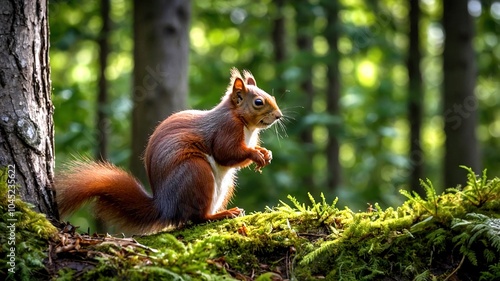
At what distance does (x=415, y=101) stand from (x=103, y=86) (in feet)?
14.3

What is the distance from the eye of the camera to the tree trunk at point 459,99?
626cm

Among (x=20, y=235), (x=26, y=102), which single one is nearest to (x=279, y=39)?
(x=26, y=102)

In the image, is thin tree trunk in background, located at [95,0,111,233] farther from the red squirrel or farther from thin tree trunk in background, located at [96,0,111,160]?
the red squirrel

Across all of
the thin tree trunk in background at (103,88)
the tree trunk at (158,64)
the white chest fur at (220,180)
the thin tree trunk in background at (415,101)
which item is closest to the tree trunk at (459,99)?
the thin tree trunk in background at (415,101)

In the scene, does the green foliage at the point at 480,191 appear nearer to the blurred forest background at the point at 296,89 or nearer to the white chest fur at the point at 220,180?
the white chest fur at the point at 220,180

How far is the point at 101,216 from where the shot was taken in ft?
10.0

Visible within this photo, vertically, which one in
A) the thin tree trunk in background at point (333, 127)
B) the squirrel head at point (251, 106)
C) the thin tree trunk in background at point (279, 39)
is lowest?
the thin tree trunk in background at point (333, 127)

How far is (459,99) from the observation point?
20.8ft

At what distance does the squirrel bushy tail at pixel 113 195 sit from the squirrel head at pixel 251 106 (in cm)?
74

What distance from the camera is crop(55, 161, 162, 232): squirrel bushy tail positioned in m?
2.84

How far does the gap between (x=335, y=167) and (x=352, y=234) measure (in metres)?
6.69

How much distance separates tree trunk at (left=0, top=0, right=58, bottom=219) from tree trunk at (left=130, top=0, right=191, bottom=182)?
234 cm

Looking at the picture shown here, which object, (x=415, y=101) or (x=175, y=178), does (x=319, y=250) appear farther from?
(x=415, y=101)

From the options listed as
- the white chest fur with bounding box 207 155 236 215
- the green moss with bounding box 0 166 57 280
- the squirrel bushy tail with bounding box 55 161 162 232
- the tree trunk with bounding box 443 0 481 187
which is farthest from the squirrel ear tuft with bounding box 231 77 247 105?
the tree trunk with bounding box 443 0 481 187
